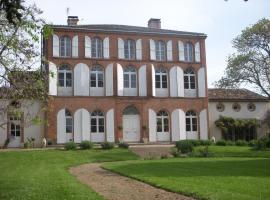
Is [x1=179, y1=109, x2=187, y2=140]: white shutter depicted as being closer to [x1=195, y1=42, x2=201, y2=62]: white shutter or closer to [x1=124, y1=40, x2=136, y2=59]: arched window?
[x1=195, y1=42, x2=201, y2=62]: white shutter

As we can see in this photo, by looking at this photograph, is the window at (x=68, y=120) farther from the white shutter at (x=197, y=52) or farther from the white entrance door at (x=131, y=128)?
the white shutter at (x=197, y=52)

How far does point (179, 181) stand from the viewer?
49.2ft

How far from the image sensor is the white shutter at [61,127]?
37438 mm

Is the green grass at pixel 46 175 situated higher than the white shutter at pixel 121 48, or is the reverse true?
the white shutter at pixel 121 48

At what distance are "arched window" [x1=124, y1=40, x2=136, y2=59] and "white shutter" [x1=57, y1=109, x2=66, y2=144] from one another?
25.3 ft

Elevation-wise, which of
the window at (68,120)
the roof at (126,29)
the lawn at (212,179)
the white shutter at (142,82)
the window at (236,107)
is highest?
the roof at (126,29)

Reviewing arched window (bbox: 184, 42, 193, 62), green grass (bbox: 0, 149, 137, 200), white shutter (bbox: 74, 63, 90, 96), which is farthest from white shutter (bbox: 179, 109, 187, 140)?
green grass (bbox: 0, 149, 137, 200)

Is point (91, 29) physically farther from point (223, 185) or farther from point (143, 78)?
point (223, 185)

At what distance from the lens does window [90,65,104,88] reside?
39.2m

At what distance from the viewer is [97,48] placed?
1561 inches

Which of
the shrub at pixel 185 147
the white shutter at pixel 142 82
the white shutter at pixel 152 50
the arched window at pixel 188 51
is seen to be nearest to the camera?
the shrub at pixel 185 147

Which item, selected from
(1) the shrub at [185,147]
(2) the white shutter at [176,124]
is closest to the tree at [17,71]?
(1) the shrub at [185,147]

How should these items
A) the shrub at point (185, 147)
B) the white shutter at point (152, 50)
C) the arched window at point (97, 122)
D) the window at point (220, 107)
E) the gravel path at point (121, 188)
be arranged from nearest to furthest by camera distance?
the gravel path at point (121, 188) < the shrub at point (185, 147) < the arched window at point (97, 122) < the white shutter at point (152, 50) < the window at point (220, 107)

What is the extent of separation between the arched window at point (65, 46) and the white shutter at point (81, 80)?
142 cm
